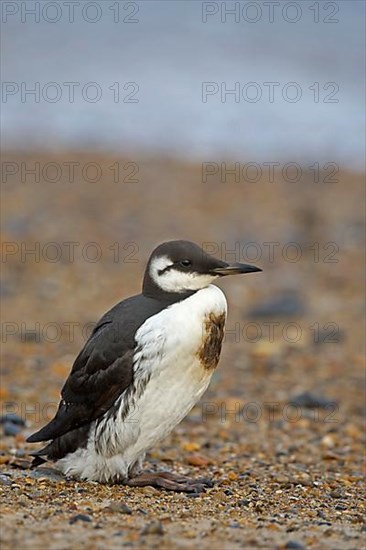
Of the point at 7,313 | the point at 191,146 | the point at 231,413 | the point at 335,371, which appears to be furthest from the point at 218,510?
the point at 191,146

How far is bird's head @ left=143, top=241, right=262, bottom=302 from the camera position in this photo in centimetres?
682

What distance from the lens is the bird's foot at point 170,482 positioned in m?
6.91

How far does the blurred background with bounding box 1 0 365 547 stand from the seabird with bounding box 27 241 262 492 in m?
1.48

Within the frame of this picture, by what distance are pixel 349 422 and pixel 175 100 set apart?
18695 millimetres

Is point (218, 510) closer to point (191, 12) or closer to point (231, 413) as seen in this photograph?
point (231, 413)

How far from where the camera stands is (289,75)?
A: 30094 millimetres

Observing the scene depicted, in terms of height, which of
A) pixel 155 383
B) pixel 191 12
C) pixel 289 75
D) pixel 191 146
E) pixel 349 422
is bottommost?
pixel 349 422

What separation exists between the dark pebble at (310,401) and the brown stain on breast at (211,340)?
12.0 ft

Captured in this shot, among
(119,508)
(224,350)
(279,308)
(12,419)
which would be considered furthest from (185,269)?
(279,308)

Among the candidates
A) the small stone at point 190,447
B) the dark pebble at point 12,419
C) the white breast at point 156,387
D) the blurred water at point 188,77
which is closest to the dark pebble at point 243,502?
the white breast at point 156,387

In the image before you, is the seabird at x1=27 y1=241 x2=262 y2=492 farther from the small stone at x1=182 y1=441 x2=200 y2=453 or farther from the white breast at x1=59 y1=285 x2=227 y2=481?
the small stone at x1=182 y1=441 x2=200 y2=453

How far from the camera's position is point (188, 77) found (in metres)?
30.0

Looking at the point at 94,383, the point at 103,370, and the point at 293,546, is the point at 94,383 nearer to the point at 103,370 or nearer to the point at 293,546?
the point at 103,370

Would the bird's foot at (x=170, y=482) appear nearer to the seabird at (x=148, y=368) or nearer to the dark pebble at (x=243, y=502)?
the seabird at (x=148, y=368)
